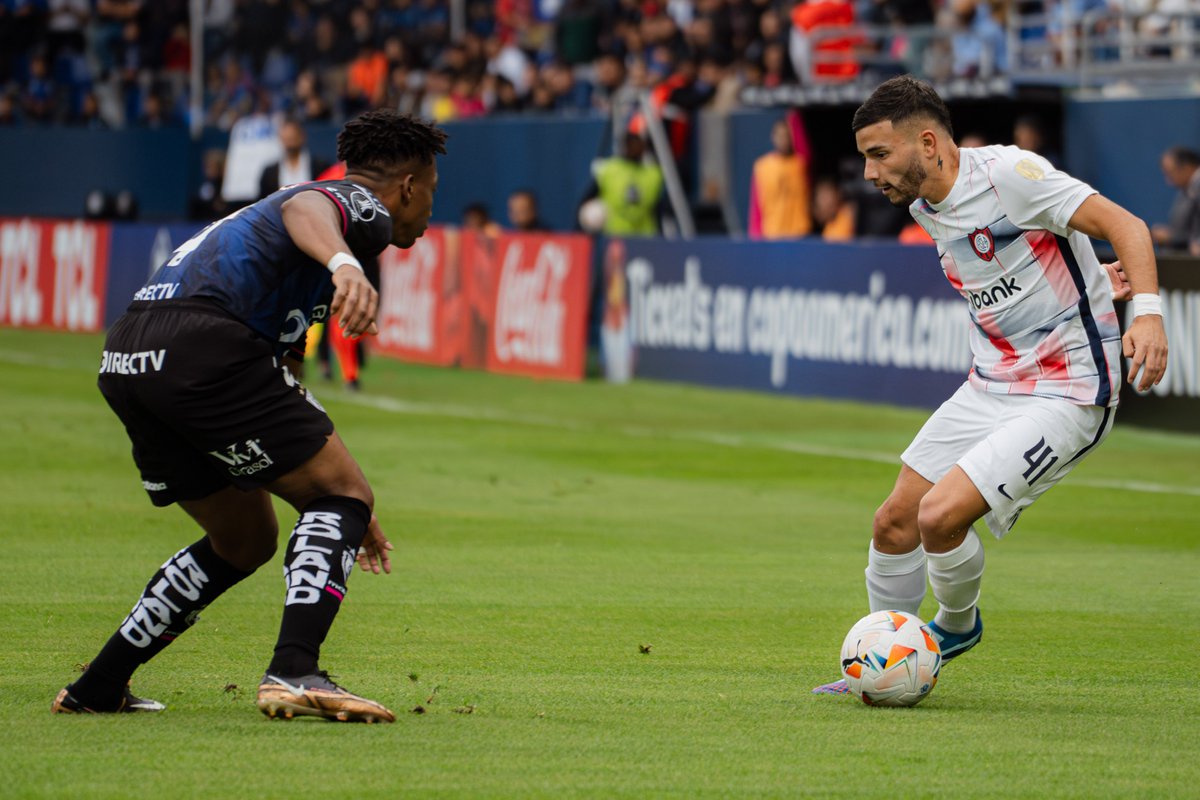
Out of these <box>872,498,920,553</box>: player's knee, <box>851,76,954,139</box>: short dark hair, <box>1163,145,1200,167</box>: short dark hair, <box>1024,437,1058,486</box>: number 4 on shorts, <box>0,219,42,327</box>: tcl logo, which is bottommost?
<box>0,219,42,327</box>: tcl logo

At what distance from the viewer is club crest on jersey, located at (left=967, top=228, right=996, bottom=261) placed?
6676 millimetres

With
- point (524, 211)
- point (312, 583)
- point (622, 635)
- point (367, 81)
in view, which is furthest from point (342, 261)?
point (367, 81)

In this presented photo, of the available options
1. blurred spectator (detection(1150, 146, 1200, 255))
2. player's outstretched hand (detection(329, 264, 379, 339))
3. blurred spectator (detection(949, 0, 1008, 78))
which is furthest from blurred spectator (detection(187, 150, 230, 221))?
player's outstretched hand (detection(329, 264, 379, 339))

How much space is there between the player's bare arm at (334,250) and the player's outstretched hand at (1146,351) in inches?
94.0

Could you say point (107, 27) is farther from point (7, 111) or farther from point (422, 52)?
point (422, 52)

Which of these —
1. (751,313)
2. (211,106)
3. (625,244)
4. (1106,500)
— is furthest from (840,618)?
(211,106)

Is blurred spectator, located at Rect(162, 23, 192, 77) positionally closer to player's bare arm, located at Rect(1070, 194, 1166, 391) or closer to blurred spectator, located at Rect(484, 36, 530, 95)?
blurred spectator, located at Rect(484, 36, 530, 95)

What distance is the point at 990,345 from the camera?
22.5 ft

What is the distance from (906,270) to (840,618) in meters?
9.48

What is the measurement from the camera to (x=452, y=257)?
22.5 metres

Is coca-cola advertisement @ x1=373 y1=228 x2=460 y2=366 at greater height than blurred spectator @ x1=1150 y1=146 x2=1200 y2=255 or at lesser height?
lesser

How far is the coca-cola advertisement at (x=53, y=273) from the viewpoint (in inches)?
1080

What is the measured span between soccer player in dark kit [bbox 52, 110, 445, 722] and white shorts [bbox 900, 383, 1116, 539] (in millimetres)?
1992

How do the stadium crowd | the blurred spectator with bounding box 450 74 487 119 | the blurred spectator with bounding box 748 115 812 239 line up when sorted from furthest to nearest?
the blurred spectator with bounding box 450 74 487 119 < the stadium crowd < the blurred spectator with bounding box 748 115 812 239
